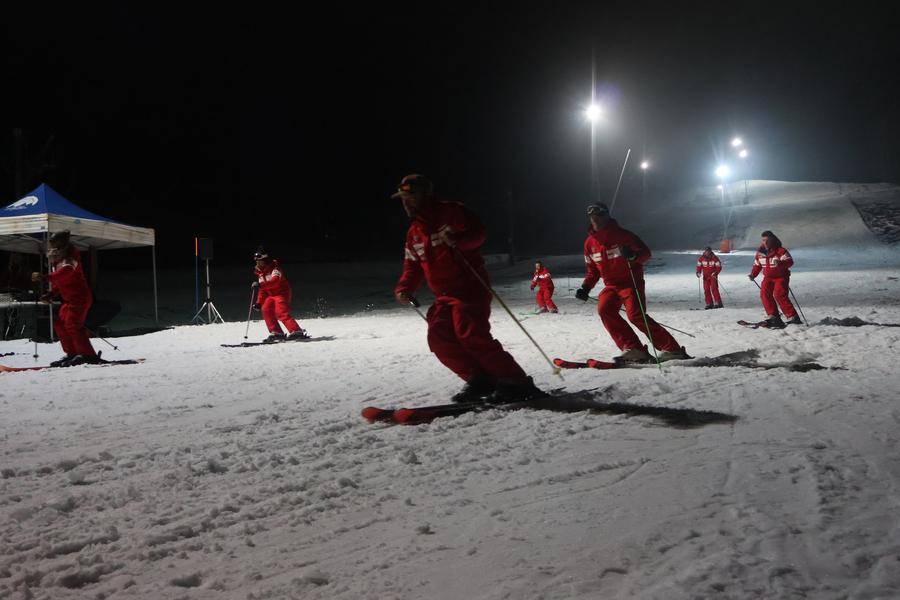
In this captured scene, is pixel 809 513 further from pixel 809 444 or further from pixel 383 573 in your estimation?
pixel 383 573

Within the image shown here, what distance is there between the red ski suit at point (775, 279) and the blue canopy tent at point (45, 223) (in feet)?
42.3

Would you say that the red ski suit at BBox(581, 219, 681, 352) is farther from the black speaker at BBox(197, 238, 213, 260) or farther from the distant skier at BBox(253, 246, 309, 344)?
the black speaker at BBox(197, 238, 213, 260)

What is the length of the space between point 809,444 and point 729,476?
91 centimetres

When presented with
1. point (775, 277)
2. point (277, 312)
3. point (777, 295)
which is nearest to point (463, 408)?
point (277, 312)

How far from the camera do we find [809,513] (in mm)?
2793

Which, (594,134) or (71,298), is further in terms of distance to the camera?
(594,134)

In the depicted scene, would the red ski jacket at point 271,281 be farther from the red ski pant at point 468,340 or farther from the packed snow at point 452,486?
the red ski pant at point 468,340

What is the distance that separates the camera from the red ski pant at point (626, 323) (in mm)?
7691

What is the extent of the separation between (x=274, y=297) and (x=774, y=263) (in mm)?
8969

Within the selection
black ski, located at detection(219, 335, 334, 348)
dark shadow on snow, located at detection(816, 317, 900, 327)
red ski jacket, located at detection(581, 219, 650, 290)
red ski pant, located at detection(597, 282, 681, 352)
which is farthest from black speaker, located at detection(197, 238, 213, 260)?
dark shadow on snow, located at detection(816, 317, 900, 327)

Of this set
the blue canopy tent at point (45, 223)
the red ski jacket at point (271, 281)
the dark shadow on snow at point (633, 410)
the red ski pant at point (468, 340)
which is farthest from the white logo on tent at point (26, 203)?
the dark shadow on snow at point (633, 410)

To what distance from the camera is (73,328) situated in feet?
29.1

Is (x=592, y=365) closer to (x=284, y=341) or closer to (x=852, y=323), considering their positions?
(x=852, y=323)

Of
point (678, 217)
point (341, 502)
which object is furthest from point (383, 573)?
point (678, 217)
